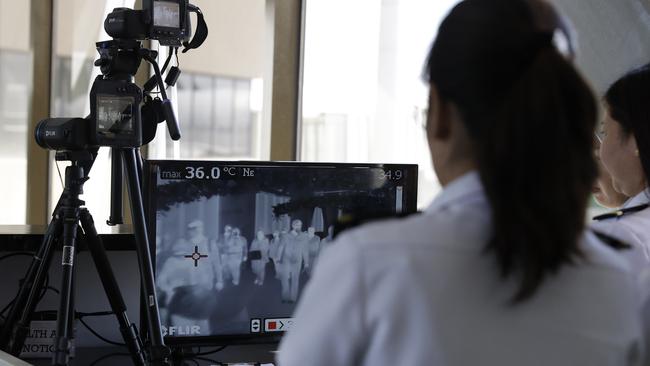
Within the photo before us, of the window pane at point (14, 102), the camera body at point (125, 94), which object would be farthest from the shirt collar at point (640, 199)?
the window pane at point (14, 102)

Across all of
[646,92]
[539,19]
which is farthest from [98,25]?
[539,19]

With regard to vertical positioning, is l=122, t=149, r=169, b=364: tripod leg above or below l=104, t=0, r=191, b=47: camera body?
below

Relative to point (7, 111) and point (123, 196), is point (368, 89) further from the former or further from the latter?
point (123, 196)

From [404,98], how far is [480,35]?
16.4 ft

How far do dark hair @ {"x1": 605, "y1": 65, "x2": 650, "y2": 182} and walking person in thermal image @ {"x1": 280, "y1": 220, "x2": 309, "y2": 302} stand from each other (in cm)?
65

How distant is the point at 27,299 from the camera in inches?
65.2

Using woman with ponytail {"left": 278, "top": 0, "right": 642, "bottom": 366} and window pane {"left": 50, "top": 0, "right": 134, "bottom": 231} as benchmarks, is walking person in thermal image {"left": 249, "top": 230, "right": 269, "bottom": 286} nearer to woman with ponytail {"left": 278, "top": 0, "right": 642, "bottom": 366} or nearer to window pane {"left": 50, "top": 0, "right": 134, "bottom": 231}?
woman with ponytail {"left": 278, "top": 0, "right": 642, "bottom": 366}

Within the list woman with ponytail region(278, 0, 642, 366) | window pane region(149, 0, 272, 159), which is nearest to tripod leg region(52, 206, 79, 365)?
woman with ponytail region(278, 0, 642, 366)

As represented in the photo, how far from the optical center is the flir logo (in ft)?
5.35

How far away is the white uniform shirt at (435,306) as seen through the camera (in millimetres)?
635

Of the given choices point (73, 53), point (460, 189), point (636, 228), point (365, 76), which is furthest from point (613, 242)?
point (73, 53)

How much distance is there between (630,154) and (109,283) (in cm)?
106

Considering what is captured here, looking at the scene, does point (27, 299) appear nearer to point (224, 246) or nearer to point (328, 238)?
point (224, 246)

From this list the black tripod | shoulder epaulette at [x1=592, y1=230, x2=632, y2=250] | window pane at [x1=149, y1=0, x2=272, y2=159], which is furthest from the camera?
window pane at [x1=149, y1=0, x2=272, y2=159]
